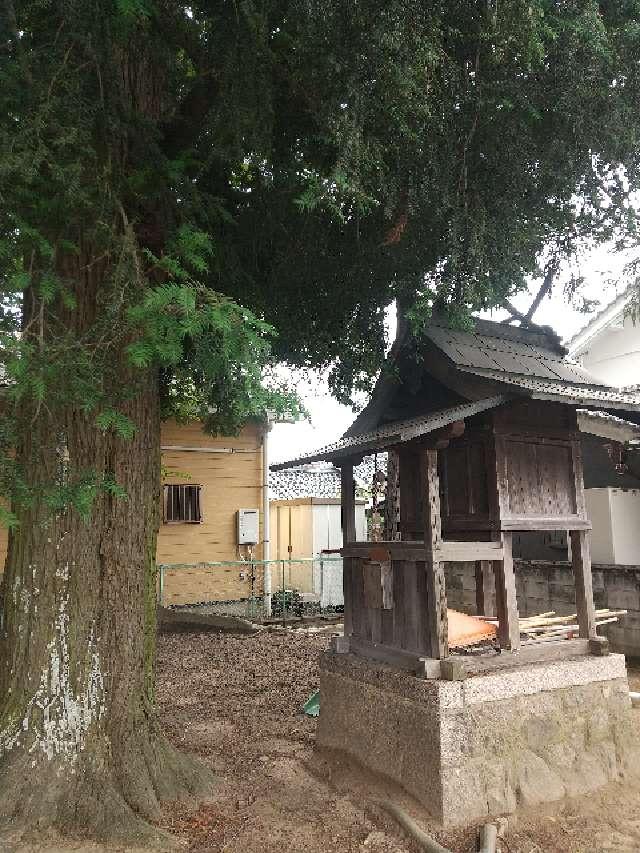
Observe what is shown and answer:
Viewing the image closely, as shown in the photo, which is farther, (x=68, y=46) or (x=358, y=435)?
(x=358, y=435)

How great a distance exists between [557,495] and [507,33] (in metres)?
3.98

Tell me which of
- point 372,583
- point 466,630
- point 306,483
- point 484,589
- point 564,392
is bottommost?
point 466,630

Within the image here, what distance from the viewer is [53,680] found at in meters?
→ 4.63

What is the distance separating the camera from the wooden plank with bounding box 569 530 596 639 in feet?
19.9

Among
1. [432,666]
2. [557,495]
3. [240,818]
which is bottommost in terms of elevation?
[240,818]

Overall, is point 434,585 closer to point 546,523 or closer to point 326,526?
point 546,523

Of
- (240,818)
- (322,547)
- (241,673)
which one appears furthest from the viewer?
(322,547)

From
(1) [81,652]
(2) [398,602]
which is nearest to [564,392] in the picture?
(2) [398,602]

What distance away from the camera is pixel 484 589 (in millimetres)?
7133

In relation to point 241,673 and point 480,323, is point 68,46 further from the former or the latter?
point 241,673

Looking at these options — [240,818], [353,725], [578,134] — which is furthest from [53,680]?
[578,134]

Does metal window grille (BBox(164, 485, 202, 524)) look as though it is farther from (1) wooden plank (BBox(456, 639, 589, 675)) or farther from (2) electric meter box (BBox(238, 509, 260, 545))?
(1) wooden plank (BBox(456, 639, 589, 675))

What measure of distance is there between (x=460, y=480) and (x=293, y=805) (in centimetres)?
322

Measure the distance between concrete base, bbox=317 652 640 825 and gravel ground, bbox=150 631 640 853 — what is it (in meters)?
0.18
